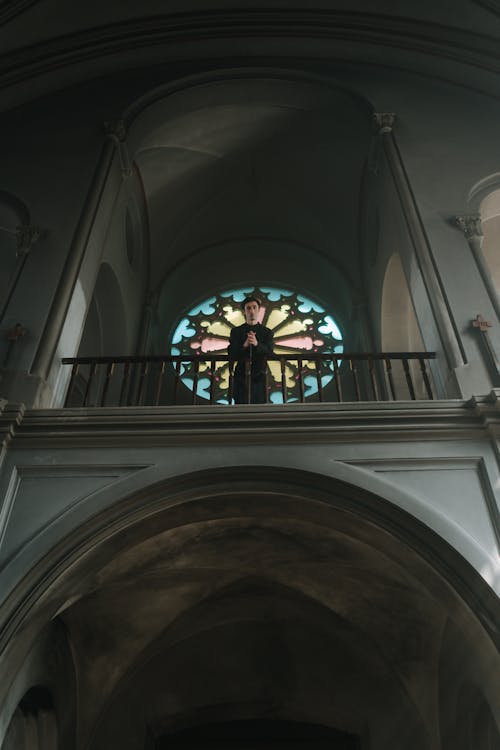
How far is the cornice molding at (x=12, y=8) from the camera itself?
859cm

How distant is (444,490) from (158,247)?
7.50m

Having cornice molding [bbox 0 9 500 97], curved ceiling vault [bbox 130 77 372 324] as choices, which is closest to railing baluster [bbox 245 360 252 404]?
curved ceiling vault [bbox 130 77 372 324]

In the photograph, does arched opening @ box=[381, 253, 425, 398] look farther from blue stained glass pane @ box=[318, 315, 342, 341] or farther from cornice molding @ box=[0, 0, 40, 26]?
cornice molding @ box=[0, 0, 40, 26]

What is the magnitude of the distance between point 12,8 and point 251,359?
20.1 feet

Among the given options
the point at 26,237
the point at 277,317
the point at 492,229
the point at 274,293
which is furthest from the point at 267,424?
the point at 274,293

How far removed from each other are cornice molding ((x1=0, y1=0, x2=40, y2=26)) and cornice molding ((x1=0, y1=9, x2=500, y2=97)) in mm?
399

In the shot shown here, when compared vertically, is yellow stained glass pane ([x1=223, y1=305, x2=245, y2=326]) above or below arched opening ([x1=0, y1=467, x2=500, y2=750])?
above

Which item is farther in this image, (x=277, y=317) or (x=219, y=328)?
(x=277, y=317)

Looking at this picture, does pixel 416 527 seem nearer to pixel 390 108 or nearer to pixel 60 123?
pixel 390 108

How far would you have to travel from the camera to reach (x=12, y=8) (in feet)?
28.4

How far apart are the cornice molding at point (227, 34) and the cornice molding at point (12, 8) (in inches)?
15.7

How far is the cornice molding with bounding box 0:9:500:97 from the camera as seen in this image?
29.5 ft

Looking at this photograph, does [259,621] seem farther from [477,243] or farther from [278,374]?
[477,243]

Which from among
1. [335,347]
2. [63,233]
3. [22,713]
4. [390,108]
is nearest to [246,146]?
[390,108]
